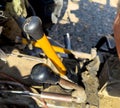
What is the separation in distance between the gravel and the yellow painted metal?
4.50ft

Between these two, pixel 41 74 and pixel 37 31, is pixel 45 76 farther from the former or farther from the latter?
pixel 37 31

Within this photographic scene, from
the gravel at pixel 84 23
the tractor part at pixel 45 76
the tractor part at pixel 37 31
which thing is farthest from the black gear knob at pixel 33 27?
the gravel at pixel 84 23

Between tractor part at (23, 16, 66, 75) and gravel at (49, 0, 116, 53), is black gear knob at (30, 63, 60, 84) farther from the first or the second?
gravel at (49, 0, 116, 53)

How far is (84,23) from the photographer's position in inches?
143

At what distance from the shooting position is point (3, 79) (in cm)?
182

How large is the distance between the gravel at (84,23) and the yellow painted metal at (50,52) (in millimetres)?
1371

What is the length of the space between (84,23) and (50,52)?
1940 millimetres

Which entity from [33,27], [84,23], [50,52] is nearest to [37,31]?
[33,27]

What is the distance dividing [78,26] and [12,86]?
187 centimetres

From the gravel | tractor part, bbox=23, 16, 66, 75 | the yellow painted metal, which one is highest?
tractor part, bbox=23, 16, 66, 75

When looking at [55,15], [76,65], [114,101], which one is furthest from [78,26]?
[114,101]

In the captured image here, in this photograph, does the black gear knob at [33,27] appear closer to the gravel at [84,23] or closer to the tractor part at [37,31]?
the tractor part at [37,31]

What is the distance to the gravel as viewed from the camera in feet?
11.0

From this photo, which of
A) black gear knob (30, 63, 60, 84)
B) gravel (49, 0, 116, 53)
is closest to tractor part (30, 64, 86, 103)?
black gear knob (30, 63, 60, 84)
